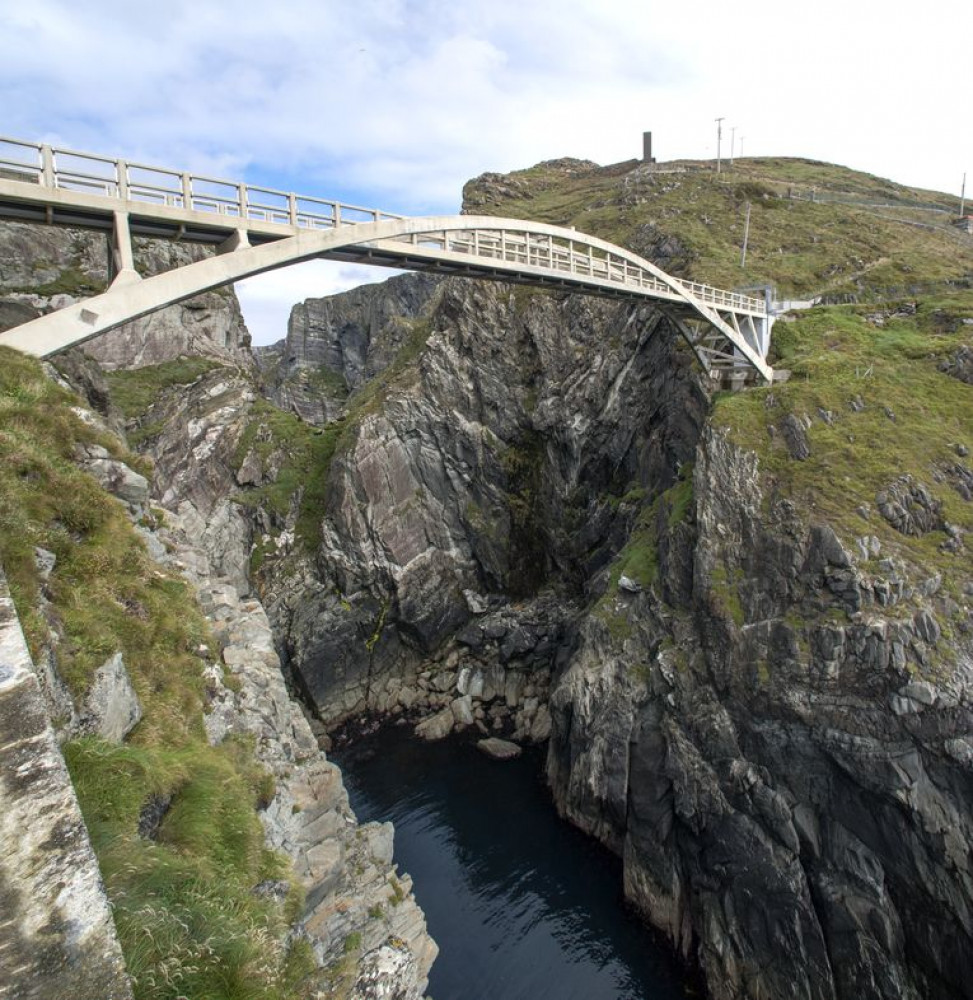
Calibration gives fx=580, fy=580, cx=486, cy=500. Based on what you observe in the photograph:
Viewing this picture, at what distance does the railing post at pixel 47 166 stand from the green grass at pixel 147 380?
134 ft

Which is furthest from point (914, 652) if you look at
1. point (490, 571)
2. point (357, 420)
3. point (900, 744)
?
point (357, 420)

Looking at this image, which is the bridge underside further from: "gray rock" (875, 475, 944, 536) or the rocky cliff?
"gray rock" (875, 475, 944, 536)

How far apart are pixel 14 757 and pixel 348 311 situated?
137186 mm

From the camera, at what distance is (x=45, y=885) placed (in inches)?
147

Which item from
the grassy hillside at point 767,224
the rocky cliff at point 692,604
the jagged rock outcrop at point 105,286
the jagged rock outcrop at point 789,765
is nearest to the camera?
the jagged rock outcrop at point 789,765

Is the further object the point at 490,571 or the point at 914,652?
the point at 490,571

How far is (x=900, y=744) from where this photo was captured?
72.5 ft

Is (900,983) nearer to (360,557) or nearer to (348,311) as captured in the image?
(360,557)

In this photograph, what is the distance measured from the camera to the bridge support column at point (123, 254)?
54.6 feet

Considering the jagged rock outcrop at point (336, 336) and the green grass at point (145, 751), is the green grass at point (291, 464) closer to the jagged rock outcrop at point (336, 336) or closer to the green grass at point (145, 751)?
the green grass at point (145, 751)

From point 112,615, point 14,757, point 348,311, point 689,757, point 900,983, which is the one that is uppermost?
point 348,311

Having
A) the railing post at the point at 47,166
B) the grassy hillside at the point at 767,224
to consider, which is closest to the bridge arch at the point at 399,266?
the railing post at the point at 47,166

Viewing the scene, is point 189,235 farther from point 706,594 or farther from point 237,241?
point 706,594

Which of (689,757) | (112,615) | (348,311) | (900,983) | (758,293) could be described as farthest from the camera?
(348,311)
